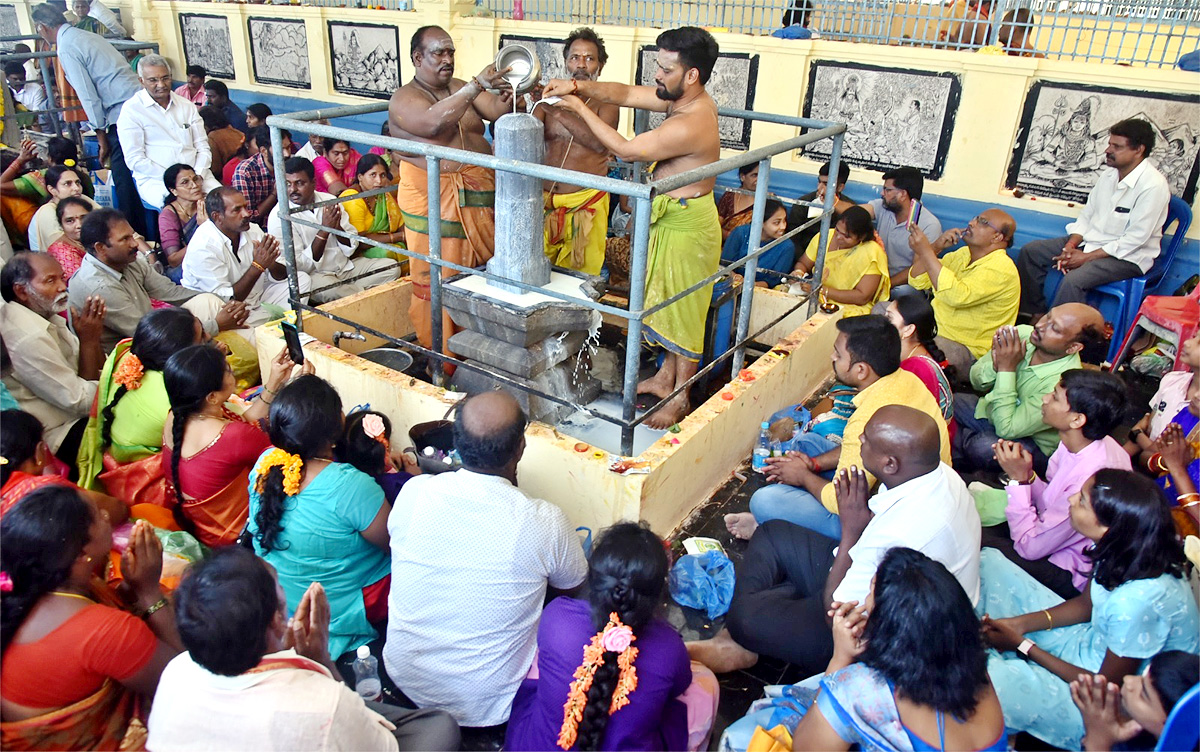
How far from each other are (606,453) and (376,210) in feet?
12.8

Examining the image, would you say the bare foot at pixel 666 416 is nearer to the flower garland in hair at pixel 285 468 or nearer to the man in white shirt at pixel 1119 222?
the flower garland in hair at pixel 285 468

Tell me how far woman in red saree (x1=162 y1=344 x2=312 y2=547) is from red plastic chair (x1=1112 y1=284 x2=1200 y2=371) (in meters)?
4.74

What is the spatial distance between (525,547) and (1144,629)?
6.07 ft

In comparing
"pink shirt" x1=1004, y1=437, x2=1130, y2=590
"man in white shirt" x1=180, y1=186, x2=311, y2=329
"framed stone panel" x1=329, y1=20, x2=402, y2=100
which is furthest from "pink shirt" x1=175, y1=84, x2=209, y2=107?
"pink shirt" x1=1004, y1=437, x2=1130, y2=590

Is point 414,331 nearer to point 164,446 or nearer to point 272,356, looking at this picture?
point 272,356

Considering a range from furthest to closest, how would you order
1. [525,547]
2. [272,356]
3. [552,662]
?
[272,356] → [525,547] → [552,662]

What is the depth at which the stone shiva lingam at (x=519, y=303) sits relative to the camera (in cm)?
354

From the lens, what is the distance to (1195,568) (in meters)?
2.53

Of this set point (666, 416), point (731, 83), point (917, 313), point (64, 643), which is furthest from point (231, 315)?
point (731, 83)

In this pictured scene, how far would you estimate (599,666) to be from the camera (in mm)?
2012

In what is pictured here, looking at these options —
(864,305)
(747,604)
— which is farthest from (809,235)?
(747,604)

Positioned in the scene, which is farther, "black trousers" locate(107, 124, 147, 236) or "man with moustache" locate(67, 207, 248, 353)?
"black trousers" locate(107, 124, 147, 236)

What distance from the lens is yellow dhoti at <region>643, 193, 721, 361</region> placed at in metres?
4.06

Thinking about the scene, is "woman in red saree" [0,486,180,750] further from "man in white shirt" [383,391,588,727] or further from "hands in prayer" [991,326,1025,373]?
"hands in prayer" [991,326,1025,373]
